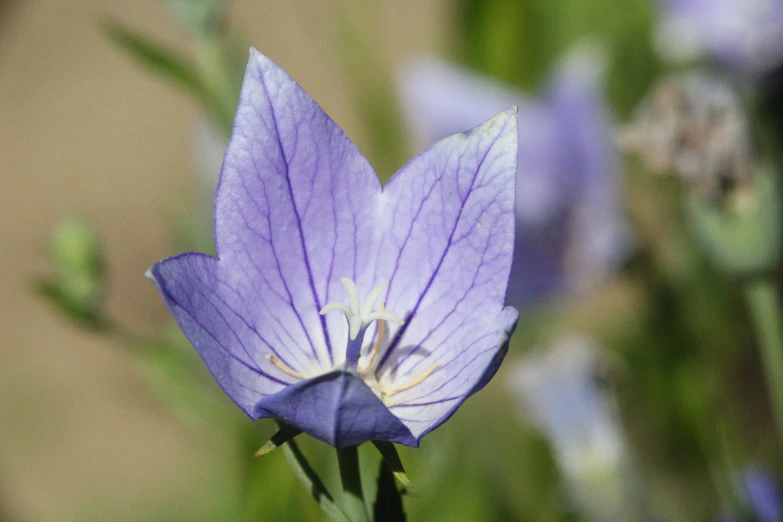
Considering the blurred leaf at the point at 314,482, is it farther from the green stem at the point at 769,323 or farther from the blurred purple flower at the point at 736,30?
the blurred purple flower at the point at 736,30

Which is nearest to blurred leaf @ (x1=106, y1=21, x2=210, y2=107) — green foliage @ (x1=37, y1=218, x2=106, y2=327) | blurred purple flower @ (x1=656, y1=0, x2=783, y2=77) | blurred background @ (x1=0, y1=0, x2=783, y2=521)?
blurred background @ (x1=0, y1=0, x2=783, y2=521)

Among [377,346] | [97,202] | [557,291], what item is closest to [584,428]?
[557,291]

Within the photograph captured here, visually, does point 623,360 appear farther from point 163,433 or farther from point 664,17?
point 163,433

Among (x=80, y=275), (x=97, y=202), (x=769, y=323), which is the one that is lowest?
(x=769, y=323)

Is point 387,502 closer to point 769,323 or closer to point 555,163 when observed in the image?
point 769,323

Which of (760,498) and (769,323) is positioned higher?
(769,323)

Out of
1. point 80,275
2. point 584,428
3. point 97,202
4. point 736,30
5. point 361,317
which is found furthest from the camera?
point 97,202
